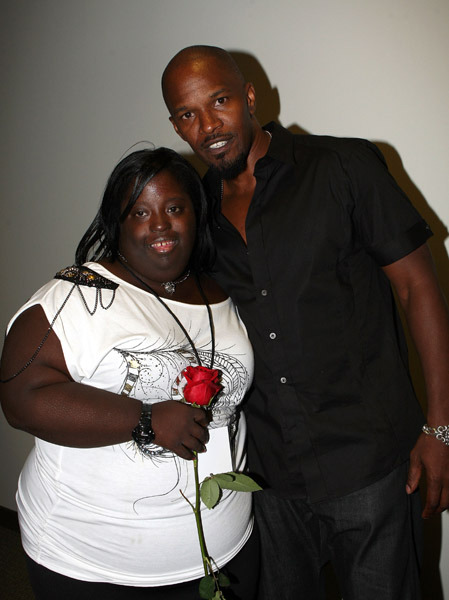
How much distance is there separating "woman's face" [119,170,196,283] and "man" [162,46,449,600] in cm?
18

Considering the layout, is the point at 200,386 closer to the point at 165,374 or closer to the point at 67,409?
the point at 165,374

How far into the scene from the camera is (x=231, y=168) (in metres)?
1.62

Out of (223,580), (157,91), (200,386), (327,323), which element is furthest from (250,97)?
(223,580)

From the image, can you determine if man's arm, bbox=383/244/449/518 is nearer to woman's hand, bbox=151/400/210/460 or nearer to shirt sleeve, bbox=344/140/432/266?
shirt sleeve, bbox=344/140/432/266

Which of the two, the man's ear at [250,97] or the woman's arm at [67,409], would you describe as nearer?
the woman's arm at [67,409]

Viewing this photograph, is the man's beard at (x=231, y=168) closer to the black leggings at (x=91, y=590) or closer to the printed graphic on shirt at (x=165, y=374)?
the printed graphic on shirt at (x=165, y=374)

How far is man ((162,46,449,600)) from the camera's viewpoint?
146 centimetres

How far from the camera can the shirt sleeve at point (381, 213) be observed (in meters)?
1.44

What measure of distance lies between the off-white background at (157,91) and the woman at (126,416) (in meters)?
0.82

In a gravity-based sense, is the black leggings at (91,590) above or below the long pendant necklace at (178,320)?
below

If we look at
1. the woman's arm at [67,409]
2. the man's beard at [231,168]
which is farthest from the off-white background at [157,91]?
the woman's arm at [67,409]

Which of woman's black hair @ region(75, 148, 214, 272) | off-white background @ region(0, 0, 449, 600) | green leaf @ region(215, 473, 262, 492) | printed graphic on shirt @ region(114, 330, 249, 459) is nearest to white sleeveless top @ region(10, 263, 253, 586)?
printed graphic on shirt @ region(114, 330, 249, 459)

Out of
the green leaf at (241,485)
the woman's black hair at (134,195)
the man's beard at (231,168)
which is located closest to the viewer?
the green leaf at (241,485)

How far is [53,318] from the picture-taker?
1.30 meters
